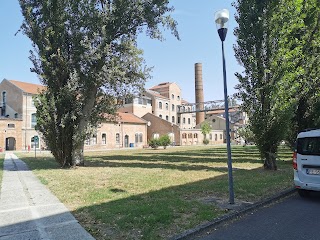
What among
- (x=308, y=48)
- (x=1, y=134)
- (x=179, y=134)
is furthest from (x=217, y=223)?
(x=179, y=134)

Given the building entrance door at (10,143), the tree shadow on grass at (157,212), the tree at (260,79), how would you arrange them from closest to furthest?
the tree shadow on grass at (157,212)
the tree at (260,79)
the building entrance door at (10,143)

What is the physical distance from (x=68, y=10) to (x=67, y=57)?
8.48 ft

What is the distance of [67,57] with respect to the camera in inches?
661

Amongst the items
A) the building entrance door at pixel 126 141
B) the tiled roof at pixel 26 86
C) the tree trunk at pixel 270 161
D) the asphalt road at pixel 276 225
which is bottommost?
the asphalt road at pixel 276 225

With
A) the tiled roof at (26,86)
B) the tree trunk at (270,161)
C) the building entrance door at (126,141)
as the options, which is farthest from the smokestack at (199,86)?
the tree trunk at (270,161)

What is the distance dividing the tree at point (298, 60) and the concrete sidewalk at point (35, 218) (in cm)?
1031

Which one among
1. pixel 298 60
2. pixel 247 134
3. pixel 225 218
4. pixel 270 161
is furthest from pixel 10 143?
pixel 225 218

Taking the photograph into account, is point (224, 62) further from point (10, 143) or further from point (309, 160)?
point (10, 143)

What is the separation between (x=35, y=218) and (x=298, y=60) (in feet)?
43.5

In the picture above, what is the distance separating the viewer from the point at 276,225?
5703mm

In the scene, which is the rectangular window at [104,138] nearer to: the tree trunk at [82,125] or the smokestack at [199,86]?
the smokestack at [199,86]

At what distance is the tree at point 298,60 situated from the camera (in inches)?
523

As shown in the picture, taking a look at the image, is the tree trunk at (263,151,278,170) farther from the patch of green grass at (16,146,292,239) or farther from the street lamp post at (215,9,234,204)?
the street lamp post at (215,9,234,204)

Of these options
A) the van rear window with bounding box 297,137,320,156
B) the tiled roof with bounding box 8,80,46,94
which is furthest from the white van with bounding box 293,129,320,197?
the tiled roof with bounding box 8,80,46,94
